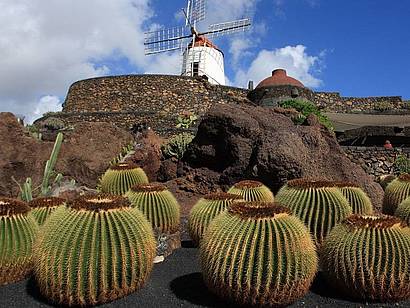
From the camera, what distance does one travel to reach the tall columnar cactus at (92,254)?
414 centimetres

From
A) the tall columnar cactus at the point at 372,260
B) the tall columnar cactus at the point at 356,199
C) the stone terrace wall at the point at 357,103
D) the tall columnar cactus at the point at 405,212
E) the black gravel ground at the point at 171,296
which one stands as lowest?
the black gravel ground at the point at 171,296

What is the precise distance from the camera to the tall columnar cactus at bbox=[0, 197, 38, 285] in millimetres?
4789

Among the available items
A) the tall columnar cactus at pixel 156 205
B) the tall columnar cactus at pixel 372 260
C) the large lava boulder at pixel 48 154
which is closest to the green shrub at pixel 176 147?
the large lava boulder at pixel 48 154

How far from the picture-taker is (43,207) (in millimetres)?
5750

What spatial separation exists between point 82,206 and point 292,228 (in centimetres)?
199

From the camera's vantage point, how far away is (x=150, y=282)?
4840mm

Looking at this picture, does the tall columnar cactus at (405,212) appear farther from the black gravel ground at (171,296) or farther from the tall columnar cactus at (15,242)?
the tall columnar cactus at (15,242)

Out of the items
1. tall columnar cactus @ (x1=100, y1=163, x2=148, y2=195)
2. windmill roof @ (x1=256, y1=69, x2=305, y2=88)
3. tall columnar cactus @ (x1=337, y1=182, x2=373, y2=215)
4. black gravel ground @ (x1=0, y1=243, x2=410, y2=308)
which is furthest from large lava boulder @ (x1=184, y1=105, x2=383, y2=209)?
windmill roof @ (x1=256, y1=69, x2=305, y2=88)

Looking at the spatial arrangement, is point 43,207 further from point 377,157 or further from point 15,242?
point 377,157

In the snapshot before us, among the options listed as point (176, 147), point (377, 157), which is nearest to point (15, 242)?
point (176, 147)

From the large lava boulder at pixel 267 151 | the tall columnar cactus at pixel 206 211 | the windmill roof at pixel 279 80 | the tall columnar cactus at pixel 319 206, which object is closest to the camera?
Answer: the tall columnar cactus at pixel 319 206

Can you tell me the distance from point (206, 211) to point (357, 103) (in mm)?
A: 26622

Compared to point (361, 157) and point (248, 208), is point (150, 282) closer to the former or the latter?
point (248, 208)

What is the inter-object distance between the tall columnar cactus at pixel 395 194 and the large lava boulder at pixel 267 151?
0.16 meters
